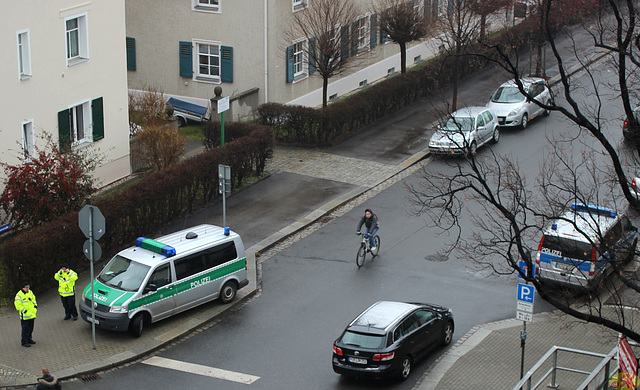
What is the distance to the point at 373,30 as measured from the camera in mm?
39344

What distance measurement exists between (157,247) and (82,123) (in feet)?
29.3

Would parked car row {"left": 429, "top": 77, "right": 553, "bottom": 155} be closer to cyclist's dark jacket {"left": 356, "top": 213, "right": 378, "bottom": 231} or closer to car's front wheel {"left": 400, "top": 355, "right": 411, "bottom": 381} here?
cyclist's dark jacket {"left": 356, "top": 213, "right": 378, "bottom": 231}

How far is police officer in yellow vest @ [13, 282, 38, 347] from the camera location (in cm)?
1684

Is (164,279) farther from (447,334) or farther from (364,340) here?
(447,334)

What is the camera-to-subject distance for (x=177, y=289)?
1847cm

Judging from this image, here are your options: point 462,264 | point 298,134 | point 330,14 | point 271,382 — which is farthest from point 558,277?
point 330,14

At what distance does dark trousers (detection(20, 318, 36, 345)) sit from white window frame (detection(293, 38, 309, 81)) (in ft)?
63.7

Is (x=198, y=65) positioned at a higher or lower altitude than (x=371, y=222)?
higher

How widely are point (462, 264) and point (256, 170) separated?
9197 mm

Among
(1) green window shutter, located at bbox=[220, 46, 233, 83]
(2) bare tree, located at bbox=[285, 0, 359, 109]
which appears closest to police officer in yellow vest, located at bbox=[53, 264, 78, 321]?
(2) bare tree, located at bbox=[285, 0, 359, 109]

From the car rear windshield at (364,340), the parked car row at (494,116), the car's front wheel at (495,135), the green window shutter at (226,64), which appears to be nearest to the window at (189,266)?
the car rear windshield at (364,340)

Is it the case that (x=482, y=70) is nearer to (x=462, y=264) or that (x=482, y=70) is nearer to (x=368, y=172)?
(x=368, y=172)

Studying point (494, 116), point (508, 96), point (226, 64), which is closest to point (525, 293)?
point (494, 116)

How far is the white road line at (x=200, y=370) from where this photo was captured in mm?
16172
